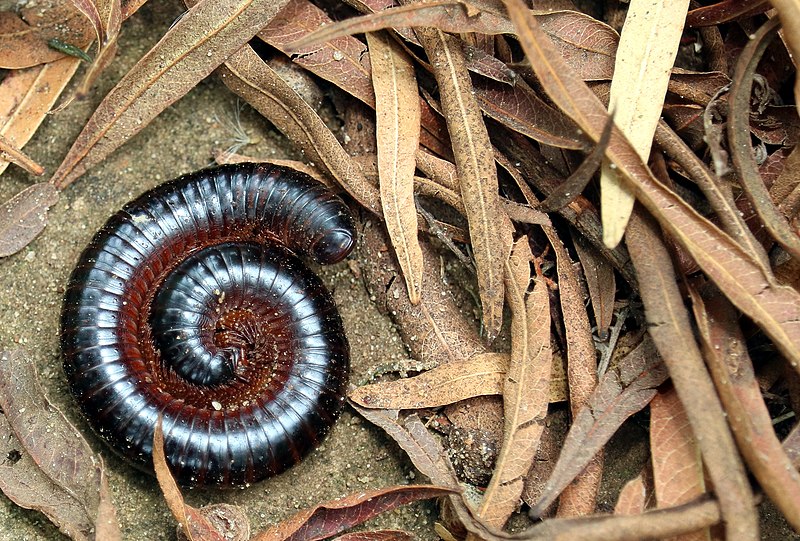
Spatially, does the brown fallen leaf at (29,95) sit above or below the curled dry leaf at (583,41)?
below

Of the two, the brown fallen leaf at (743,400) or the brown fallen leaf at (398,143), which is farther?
the brown fallen leaf at (398,143)

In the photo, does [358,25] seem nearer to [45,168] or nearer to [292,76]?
[292,76]

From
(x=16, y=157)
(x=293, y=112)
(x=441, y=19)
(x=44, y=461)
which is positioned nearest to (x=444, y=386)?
(x=293, y=112)

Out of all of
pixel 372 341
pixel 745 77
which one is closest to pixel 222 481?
pixel 372 341

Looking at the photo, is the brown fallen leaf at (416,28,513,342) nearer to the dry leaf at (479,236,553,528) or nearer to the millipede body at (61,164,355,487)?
the dry leaf at (479,236,553,528)

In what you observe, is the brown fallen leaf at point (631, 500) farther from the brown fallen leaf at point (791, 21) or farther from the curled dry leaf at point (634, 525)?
the brown fallen leaf at point (791, 21)

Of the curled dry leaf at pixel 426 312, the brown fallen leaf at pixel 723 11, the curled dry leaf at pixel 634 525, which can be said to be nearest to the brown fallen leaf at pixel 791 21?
the brown fallen leaf at pixel 723 11
